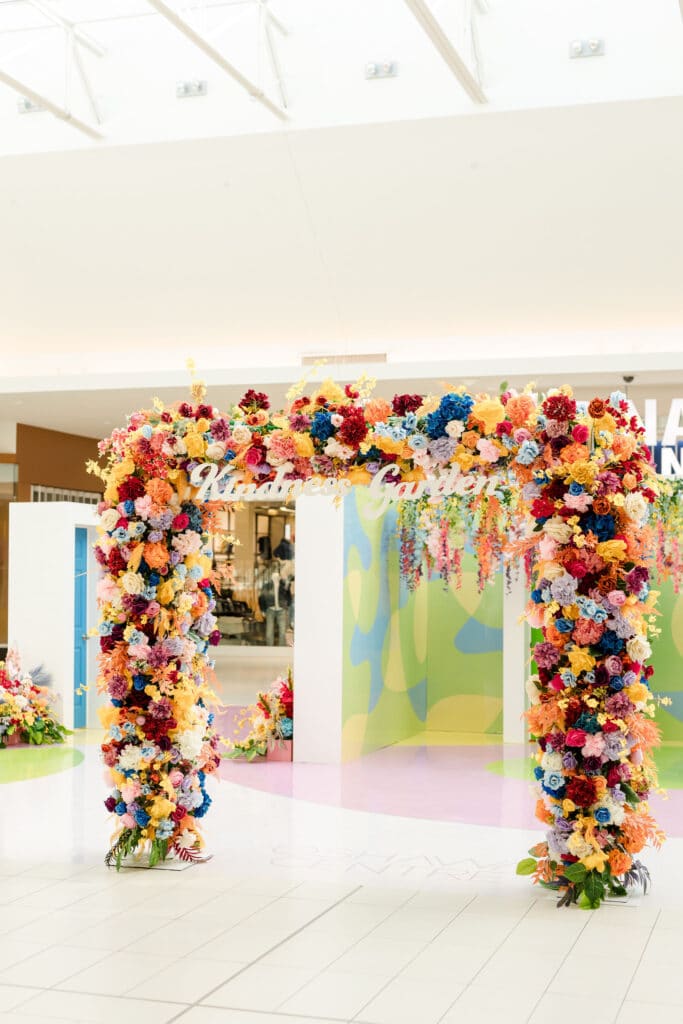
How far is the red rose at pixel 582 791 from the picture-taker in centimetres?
590

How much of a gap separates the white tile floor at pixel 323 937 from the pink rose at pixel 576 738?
0.79m

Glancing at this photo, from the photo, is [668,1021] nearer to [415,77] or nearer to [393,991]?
[393,991]

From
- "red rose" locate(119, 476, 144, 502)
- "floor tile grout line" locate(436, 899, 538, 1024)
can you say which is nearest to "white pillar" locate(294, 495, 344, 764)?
"red rose" locate(119, 476, 144, 502)

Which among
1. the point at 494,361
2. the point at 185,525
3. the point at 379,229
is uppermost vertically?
the point at 379,229

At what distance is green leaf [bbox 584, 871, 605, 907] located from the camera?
19.2 ft

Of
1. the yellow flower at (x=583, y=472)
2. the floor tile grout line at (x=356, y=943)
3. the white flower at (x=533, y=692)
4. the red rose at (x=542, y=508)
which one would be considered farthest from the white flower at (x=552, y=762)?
the yellow flower at (x=583, y=472)

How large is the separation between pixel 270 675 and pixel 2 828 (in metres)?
11.4

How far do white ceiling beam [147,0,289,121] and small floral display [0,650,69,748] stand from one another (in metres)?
5.98

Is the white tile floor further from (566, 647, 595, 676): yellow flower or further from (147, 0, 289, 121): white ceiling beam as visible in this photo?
(147, 0, 289, 121): white ceiling beam

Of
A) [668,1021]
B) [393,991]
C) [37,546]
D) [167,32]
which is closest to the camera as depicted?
[668,1021]

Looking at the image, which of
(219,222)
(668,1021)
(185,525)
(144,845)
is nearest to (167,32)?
(219,222)

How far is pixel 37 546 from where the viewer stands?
39.5 feet

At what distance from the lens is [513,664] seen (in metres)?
12.0

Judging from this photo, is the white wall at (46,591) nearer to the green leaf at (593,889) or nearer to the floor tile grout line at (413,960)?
the floor tile grout line at (413,960)
